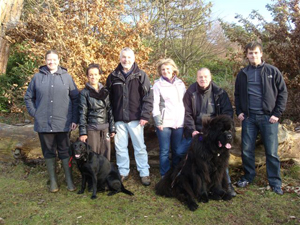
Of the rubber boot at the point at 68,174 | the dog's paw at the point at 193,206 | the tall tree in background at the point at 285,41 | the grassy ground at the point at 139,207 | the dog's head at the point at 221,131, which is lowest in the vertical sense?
the grassy ground at the point at 139,207

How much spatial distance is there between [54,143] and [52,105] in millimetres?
719

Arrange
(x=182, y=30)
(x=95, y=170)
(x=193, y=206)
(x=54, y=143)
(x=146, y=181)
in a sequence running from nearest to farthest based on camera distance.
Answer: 1. (x=193, y=206)
2. (x=95, y=170)
3. (x=54, y=143)
4. (x=146, y=181)
5. (x=182, y=30)

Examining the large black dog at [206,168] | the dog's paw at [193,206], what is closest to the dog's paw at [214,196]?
the large black dog at [206,168]

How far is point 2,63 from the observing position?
354 inches

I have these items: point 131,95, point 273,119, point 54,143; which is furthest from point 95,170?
point 273,119

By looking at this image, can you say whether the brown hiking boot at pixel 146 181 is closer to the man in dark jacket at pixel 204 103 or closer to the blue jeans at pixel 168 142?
the blue jeans at pixel 168 142

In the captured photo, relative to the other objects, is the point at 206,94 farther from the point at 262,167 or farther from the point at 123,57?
the point at 262,167

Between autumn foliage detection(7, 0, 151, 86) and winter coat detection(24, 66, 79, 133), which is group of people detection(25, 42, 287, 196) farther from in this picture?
autumn foliage detection(7, 0, 151, 86)

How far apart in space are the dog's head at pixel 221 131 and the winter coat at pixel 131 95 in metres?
1.27

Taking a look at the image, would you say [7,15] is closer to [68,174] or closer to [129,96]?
[129,96]

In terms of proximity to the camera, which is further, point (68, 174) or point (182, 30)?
point (182, 30)

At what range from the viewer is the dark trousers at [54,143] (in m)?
4.52

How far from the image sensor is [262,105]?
4246mm

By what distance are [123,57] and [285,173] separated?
387cm
